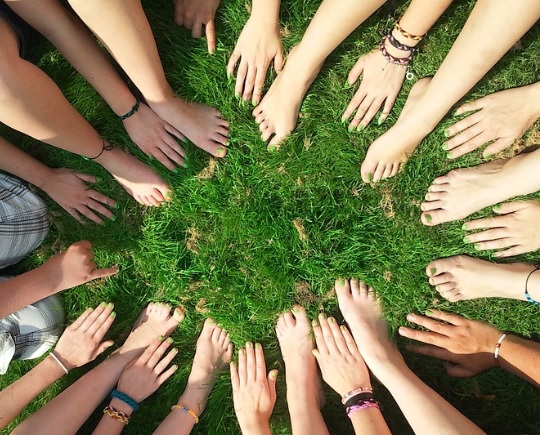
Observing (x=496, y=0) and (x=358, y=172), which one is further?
(x=358, y=172)

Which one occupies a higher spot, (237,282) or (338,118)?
(338,118)

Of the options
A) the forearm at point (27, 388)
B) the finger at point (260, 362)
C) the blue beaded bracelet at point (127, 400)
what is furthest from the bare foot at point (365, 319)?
the forearm at point (27, 388)

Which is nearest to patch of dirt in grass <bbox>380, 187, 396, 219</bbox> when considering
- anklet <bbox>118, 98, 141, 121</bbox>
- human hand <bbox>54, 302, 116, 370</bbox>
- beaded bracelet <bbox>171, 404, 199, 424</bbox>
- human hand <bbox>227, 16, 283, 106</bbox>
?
human hand <bbox>227, 16, 283, 106</bbox>

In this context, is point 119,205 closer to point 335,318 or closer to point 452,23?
point 335,318

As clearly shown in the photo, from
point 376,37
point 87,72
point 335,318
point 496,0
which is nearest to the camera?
point 496,0

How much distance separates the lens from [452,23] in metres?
2.15

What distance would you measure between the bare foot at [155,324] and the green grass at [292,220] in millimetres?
59

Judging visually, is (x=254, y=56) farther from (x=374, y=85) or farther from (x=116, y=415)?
(x=116, y=415)

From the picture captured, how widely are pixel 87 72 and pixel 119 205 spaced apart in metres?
0.61

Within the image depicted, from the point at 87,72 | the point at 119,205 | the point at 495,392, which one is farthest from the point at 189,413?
the point at 87,72

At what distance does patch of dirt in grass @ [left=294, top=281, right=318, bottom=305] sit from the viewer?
2.27m

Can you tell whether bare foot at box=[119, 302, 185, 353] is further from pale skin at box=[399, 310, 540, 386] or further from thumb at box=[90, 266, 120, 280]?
pale skin at box=[399, 310, 540, 386]

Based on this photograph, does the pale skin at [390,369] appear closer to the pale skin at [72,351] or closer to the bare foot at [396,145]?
the bare foot at [396,145]

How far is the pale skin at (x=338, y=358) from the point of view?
7.35 feet
